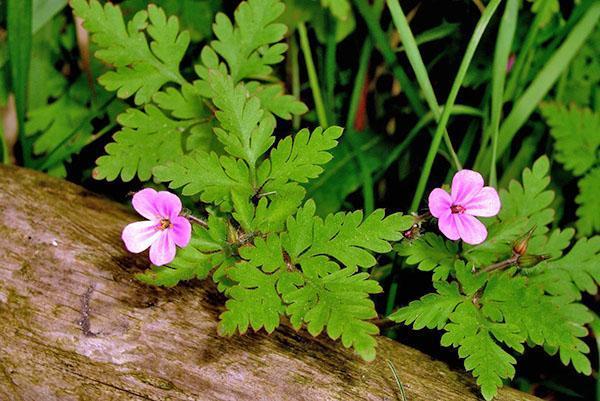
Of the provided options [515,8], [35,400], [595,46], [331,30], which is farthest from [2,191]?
[595,46]

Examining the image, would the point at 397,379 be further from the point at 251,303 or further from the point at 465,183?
the point at 465,183

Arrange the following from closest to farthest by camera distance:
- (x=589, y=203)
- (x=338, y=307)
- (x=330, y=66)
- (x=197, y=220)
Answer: (x=338, y=307) → (x=197, y=220) → (x=589, y=203) → (x=330, y=66)

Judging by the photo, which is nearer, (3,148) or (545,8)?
(545,8)

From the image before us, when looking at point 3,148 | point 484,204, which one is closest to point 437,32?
point 484,204

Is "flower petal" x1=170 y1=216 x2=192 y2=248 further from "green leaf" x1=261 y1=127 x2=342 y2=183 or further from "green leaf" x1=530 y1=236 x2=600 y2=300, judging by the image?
"green leaf" x1=530 y1=236 x2=600 y2=300

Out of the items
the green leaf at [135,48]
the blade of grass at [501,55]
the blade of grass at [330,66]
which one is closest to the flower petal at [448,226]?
the blade of grass at [501,55]
